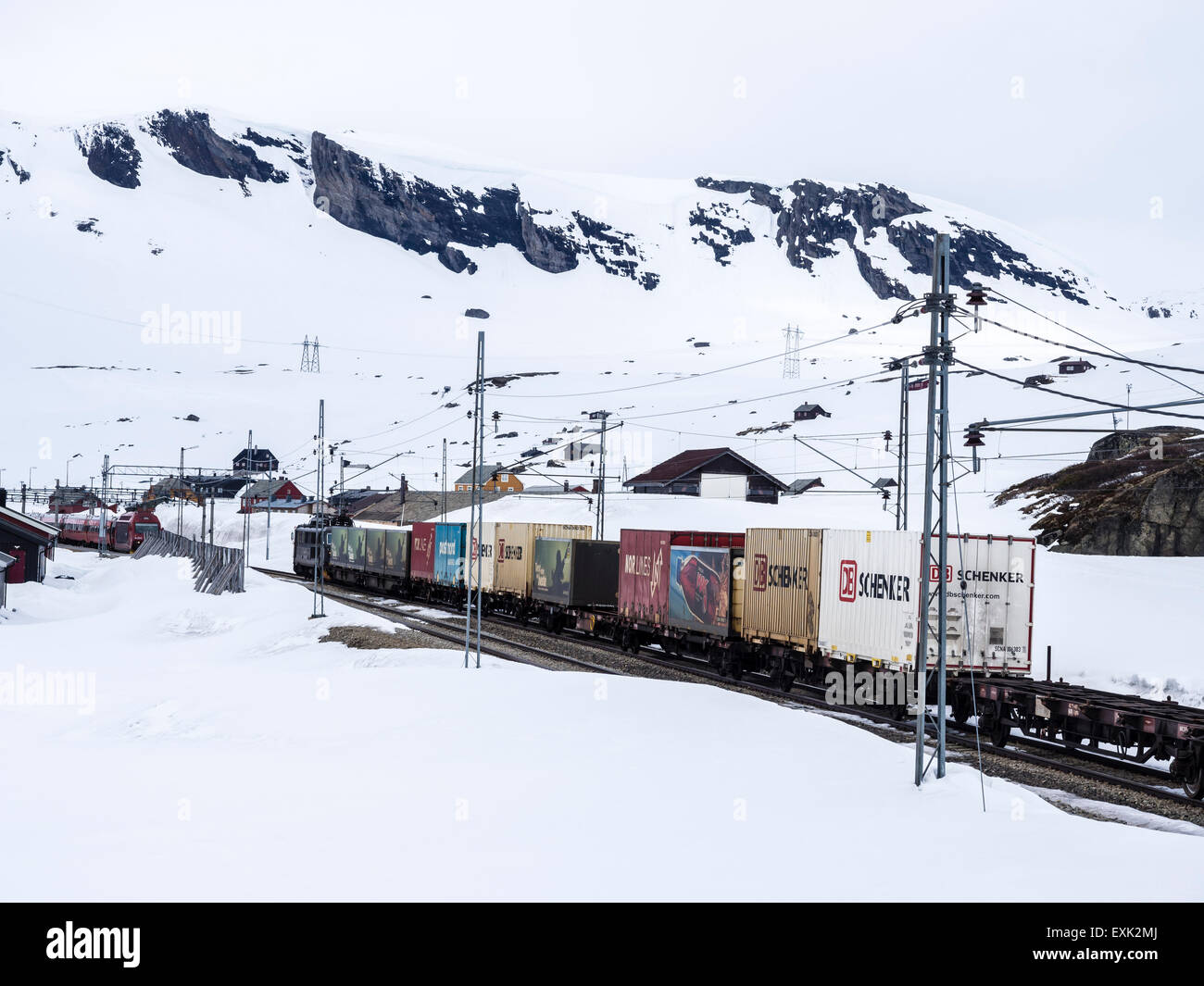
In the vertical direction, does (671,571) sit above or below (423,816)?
above

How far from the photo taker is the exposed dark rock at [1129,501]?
142 ft

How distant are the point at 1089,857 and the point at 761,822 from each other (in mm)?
3967

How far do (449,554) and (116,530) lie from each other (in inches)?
2362

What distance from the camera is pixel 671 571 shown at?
3147 cm

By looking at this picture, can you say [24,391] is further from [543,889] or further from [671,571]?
[543,889]

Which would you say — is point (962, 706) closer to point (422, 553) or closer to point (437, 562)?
point (437, 562)

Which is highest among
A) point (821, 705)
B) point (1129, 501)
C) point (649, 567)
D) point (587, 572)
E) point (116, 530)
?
point (1129, 501)

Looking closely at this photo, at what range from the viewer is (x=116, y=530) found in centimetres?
9400

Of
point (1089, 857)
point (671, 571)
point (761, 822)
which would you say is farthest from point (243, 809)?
point (671, 571)

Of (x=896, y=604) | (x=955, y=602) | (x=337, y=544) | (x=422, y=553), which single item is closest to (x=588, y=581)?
(x=422, y=553)

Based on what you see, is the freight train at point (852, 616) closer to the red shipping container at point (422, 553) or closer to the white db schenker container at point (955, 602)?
the white db schenker container at point (955, 602)

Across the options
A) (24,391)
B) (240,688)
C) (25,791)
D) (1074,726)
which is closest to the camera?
(25,791)

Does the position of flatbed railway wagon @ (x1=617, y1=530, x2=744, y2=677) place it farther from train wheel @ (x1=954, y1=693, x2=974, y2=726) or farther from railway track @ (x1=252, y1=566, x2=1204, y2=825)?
train wheel @ (x1=954, y1=693, x2=974, y2=726)

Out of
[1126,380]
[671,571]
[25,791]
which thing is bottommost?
[25,791]
